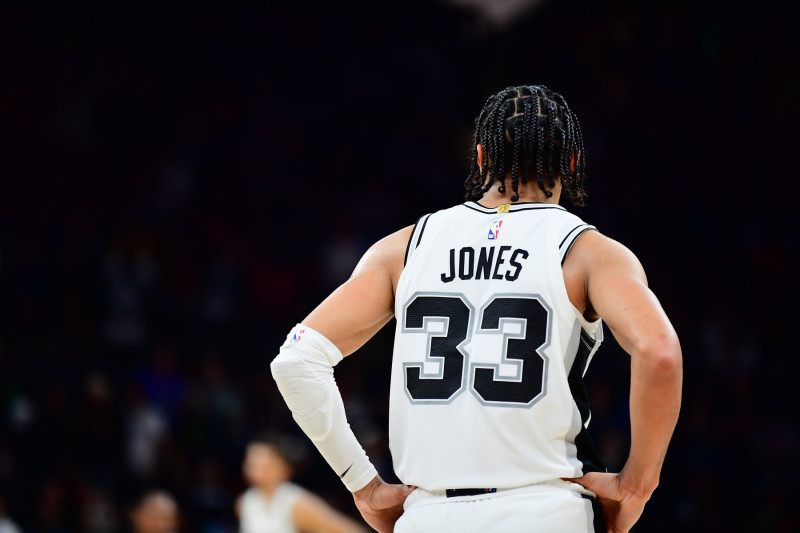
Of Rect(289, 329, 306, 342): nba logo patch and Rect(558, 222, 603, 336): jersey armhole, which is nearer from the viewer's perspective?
Rect(558, 222, 603, 336): jersey armhole

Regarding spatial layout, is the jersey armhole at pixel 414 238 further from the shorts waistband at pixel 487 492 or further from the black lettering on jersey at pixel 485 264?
the shorts waistband at pixel 487 492

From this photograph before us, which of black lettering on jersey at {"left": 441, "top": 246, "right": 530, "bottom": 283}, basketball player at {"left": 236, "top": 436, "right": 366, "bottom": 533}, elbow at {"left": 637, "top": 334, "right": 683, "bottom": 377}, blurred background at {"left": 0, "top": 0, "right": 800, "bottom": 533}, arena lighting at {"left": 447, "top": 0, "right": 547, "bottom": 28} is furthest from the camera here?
arena lighting at {"left": 447, "top": 0, "right": 547, "bottom": 28}

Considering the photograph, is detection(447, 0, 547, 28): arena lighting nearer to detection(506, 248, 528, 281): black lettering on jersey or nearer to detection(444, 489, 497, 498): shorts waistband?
detection(506, 248, 528, 281): black lettering on jersey

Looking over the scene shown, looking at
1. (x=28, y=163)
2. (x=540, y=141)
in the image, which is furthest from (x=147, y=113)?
(x=540, y=141)

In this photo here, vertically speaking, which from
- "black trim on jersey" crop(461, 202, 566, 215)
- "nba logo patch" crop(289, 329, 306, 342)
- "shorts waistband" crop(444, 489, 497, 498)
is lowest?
"shorts waistband" crop(444, 489, 497, 498)

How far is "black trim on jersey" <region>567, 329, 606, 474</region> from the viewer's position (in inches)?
95.8

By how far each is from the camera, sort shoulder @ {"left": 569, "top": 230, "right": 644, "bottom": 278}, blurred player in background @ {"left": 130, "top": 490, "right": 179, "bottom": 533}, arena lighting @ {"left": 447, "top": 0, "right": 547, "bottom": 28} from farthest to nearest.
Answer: arena lighting @ {"left": 447, "top": 0, "right": 547, "bottom": 28} → blurred player in background @ {"left": 130, "top": 490, "right": 179, "bottom": 533} → shoulder @ {"left": 569, "top": 230, "right": 644, "bottom": 278}

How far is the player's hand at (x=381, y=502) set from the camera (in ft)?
8.48

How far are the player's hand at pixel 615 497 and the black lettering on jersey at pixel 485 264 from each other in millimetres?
496

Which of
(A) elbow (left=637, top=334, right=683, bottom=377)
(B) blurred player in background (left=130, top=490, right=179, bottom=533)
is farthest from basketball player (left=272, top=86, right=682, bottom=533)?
(B) blurred player in background (left=130, top=490, right=179, bottom=533)

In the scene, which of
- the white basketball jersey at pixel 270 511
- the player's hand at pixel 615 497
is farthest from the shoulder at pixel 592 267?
the white basketball jersey at pixel 270 511

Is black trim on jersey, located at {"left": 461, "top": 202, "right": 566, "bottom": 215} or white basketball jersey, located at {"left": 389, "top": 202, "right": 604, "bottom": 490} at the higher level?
black trim on jersey, located at {"left": 461, "top": 202, "right": 566, "bottom": 215}

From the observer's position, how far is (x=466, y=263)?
2533 millimetres

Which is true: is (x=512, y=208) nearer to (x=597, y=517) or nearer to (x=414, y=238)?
(x=414, y=238)
